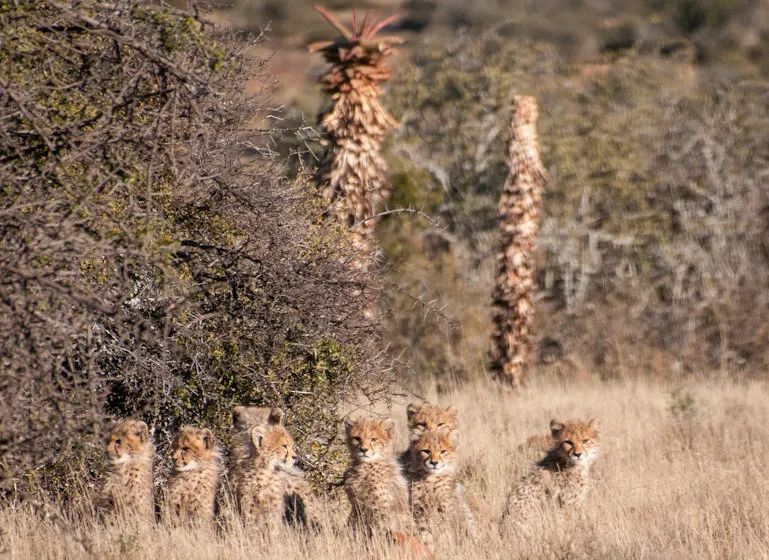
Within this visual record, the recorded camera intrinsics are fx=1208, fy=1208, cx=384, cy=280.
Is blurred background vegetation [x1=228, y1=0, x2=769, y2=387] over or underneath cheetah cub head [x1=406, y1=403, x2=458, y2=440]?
over

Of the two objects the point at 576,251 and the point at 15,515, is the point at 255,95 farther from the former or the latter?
the point at 576,251

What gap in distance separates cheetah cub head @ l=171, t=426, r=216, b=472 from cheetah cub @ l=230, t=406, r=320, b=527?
23 cm

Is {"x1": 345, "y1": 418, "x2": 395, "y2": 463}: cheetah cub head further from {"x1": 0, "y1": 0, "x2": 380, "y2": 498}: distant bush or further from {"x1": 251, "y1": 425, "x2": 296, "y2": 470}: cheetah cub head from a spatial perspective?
{"x1": 0, "y1": 0, "x2": 380, "y2": 498}: distant bush

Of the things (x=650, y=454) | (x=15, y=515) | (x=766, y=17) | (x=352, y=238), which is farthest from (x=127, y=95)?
(x=766, y=17)

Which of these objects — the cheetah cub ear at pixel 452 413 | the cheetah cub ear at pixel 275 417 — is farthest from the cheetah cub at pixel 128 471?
the cheetah cub ear at pixel 452 413

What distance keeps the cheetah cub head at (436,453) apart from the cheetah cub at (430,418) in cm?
100

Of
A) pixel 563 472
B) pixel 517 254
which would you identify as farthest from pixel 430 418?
pixel 517 254

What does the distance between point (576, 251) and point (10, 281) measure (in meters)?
19.3

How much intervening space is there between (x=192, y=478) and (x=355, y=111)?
6095 mm

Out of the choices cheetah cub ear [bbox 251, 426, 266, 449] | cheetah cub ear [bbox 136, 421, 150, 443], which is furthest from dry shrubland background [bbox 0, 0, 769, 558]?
Answer: cheetah cub ear [bbox 251, 426, 266, 449]

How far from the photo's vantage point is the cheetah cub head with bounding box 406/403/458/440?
348 inches

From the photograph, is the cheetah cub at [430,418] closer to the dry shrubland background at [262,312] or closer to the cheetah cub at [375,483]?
the dry shrubland background at [262,312]

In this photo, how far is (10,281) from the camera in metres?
5.83

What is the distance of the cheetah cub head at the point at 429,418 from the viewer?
8.85m
